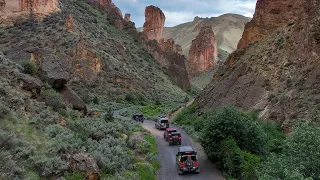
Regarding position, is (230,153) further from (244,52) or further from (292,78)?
(244,52)

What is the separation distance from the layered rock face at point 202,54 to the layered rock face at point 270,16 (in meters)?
102

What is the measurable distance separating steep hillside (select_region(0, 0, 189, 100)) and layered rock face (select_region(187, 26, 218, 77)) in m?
70.5

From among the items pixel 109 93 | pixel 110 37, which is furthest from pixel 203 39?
pixel 109 93

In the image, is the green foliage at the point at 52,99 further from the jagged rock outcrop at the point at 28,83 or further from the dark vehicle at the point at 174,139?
the dark vehicle at the point at 174,139

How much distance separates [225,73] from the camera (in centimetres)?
4472

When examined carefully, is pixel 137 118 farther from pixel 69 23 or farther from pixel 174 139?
pixel 69 23

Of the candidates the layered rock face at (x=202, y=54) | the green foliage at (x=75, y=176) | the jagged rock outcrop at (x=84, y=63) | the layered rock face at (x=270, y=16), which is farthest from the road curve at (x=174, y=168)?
the layered rock face at (x=202, y=54)

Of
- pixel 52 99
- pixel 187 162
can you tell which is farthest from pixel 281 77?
pixel 52 99

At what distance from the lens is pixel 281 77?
31906 millimetres

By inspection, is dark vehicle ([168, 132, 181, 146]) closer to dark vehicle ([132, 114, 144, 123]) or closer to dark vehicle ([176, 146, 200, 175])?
dark vehicle ([176, 146, 200, 175])

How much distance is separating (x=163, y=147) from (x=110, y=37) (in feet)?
176

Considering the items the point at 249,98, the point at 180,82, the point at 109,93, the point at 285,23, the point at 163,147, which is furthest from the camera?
the point at 180,82

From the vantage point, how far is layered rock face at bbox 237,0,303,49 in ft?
138

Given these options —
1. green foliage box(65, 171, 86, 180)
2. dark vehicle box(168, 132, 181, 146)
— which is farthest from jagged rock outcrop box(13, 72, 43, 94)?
dark vehicle box(168, 132, 181, 146)
